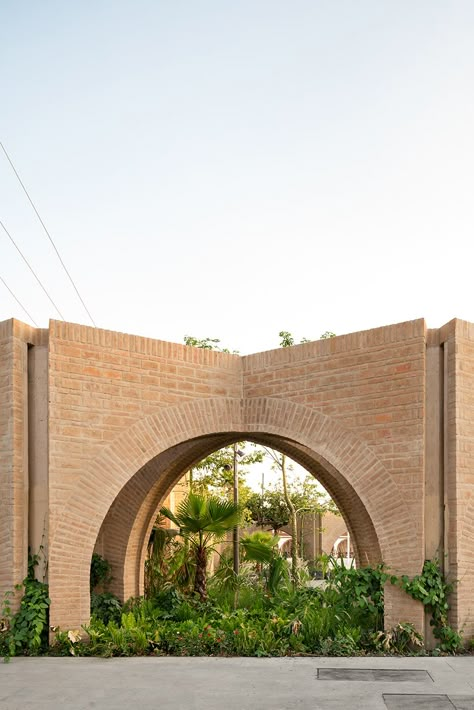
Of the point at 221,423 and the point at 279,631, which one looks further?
the point at 221,423

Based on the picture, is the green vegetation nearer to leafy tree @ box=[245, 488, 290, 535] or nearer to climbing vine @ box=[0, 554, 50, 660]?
climbing vine @ box=[0, 554, 50, 660]

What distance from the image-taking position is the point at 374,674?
8086 millimetres

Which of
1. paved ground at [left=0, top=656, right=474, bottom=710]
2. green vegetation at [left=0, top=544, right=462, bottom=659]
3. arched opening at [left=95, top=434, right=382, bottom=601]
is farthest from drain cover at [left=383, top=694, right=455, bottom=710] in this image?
arched opening at [left=95, top=434, right=382, bottom=601]

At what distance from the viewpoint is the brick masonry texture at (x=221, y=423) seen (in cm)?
935

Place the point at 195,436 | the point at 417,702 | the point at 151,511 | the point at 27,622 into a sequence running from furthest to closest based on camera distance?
1. the point at 151,511
2. the point at 195,436
3. the point at 27,622
4. the point at 417,702

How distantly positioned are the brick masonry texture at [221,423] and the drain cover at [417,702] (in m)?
2.08

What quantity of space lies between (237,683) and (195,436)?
363cm

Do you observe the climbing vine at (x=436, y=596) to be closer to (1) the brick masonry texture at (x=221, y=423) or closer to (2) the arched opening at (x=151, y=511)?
(1) the brick masonry texture at (x=221, y=423)

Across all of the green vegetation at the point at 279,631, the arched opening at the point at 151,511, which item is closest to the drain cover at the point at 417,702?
the green vegetation at the point at 279,631

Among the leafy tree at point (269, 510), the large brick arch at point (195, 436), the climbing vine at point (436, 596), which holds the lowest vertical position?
the leafy tree at point (269, 510)

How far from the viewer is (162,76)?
10789 mm

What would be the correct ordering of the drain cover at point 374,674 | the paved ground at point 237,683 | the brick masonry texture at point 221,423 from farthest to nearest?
the brick masonry texture at point 221,423
the drain cover at point 374,674
the paved ground at point 237,683

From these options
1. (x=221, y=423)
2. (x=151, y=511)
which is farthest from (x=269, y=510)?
(x=221, y=423)

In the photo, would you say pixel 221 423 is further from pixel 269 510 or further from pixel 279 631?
pixel 269 510
